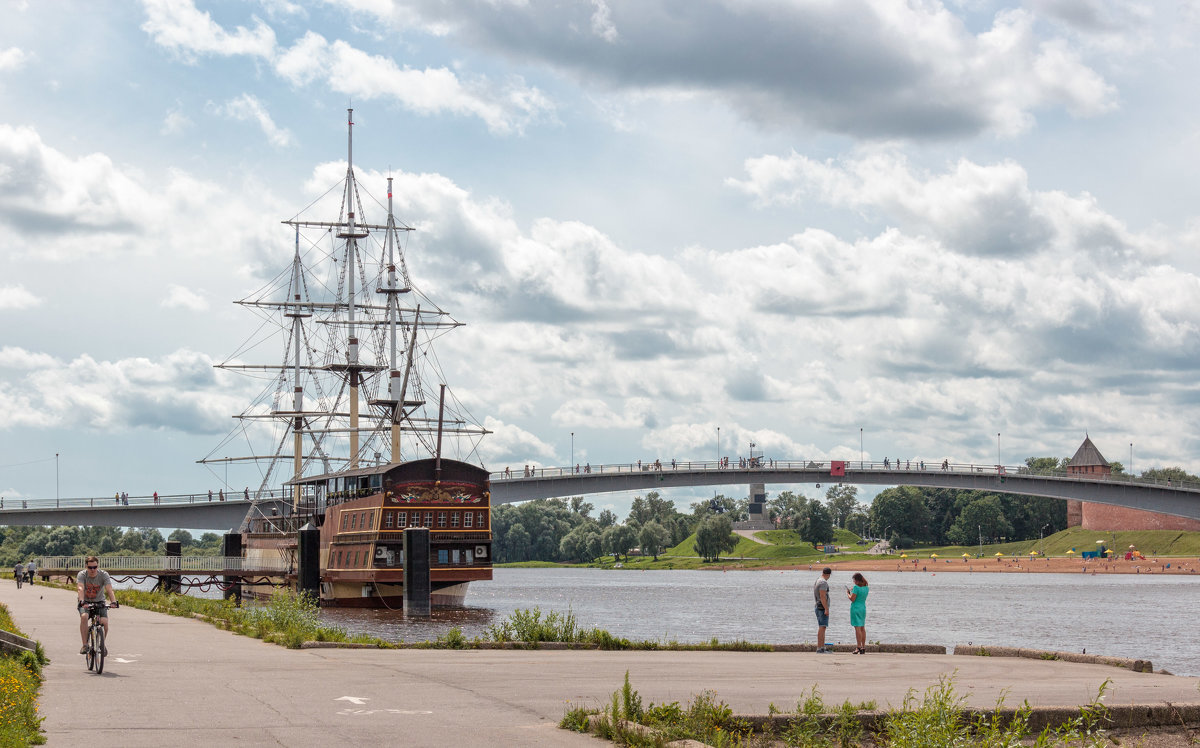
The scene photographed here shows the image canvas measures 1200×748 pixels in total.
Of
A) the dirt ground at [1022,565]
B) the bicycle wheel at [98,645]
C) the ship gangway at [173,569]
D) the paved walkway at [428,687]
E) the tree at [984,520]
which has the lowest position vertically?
the dirt ground at [1022,565]

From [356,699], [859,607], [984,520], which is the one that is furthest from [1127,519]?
[356,699]

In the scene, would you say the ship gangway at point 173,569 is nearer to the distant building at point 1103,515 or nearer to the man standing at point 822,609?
the man standing at point 822,609

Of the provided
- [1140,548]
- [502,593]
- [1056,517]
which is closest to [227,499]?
[502,593]

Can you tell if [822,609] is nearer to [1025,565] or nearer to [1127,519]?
[1025,565]

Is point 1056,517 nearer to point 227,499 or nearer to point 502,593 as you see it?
point 502,593

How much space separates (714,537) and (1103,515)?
56.5m

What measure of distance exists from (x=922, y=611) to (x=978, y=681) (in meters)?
50.7

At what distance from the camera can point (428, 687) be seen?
18359mm

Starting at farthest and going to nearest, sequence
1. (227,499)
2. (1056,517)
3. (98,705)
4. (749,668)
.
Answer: (1056,517) < (227,499) < (749,668) < (98,705)

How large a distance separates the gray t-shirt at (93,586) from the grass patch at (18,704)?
2.30 metres

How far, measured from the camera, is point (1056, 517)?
193 metres

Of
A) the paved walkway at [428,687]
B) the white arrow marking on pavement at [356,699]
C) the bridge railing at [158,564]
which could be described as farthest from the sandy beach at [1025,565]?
the white arrow marking on pavement at [356,699]

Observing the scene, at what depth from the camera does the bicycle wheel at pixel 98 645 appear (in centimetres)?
2020

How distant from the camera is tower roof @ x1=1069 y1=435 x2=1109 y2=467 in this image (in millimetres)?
167375
